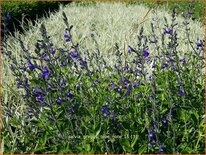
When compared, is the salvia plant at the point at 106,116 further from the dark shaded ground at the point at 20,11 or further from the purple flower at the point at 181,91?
the dark shaded ground at the point at 20,11

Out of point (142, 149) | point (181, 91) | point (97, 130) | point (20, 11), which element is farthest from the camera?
point (20, 11)

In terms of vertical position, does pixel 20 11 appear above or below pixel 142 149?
above

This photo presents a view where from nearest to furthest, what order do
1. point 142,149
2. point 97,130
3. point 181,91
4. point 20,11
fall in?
point 142,149 < point 97,130 < point 181,91 < point 20,11

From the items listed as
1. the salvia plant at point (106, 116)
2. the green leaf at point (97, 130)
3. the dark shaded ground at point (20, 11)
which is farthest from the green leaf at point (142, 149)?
the dark shaded ground at point (20, 11)

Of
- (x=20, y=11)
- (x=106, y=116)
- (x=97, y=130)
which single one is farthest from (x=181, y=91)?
(x=20, y=11)

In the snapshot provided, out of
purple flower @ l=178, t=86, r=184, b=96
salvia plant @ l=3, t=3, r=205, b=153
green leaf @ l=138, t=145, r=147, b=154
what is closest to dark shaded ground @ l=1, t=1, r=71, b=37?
salvia plant @ l=3, t=3, r=205, b=153

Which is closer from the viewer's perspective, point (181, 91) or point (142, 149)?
point (142, 149)

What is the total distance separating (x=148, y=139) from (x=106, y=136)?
0.29 m

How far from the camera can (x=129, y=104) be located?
2.76m

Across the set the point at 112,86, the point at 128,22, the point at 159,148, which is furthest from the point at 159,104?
the point at 128,22

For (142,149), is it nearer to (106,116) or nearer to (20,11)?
(106,116)

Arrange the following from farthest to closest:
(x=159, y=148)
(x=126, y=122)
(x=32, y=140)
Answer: (x=32, y=140), (x=126, y=122), (x=159, y=148)

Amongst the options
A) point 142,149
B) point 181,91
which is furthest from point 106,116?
point 181,91

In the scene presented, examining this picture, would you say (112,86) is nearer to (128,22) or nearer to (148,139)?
(148,139)
